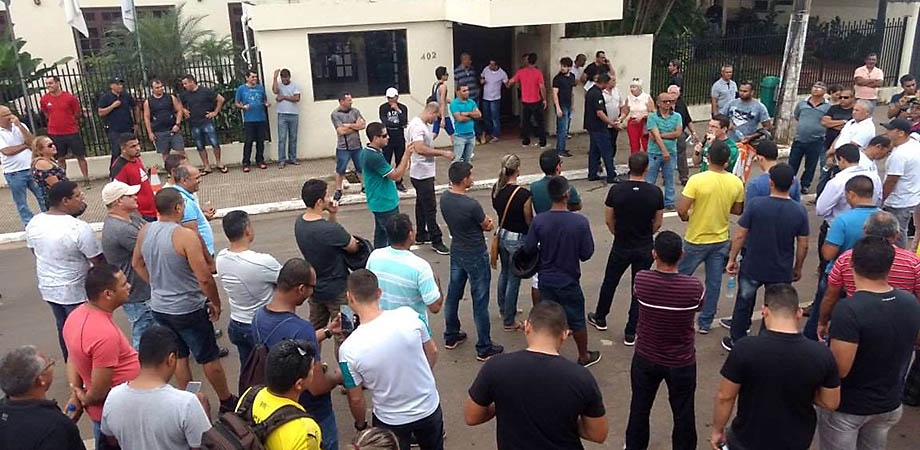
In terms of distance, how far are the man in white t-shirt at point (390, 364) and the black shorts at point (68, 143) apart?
9.47m

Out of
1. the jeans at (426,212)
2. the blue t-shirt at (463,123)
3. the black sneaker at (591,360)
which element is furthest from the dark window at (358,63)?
the black sneaker at (591,360)

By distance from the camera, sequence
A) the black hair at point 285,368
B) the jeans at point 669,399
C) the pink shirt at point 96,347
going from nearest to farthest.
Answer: the black hair at point 285,368 → the pink shirt at point 96,347 → the jeans at point 669,399

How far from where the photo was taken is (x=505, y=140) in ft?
47.4

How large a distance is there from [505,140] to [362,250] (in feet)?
30.7

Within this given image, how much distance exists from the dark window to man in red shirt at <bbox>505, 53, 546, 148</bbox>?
209 centimetres

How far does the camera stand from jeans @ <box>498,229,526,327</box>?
20.6 ft

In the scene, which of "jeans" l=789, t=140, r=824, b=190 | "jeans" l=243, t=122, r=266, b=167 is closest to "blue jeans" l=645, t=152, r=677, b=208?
"jeans" l=789, t=140, r=824, b=190

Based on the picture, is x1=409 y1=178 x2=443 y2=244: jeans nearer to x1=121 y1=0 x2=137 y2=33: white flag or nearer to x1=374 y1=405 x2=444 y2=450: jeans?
x1=374 y1=405 x2=444 y2=450: jeans

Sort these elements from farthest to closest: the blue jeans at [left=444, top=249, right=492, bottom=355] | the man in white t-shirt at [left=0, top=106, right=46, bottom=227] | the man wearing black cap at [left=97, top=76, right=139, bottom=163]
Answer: the man wearing black cap at [left=97, top=76, right=139, bottom=163]
the man in white t-shirt at [left=0, top=106, right=46, bottom=227]
the blue jeans at [left=444, top=249, right=492, bottom=355]

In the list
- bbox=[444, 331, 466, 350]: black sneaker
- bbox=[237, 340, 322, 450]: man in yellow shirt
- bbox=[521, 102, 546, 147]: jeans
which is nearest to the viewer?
bbox=[237, 340, 322, 450]: man in yellow shirt

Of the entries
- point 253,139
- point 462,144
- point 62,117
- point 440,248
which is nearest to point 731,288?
point 440,248

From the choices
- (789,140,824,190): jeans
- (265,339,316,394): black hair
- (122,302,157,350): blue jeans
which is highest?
(265,339,316,394): black hair

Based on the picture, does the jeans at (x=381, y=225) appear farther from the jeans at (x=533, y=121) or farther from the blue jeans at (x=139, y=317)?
the jeans at (x=533, y=121)

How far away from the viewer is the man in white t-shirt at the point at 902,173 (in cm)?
679
